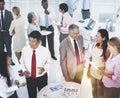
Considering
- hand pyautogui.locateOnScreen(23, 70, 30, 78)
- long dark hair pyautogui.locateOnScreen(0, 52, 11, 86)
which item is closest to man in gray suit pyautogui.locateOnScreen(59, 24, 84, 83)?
hand pyautogui.locateOnScreen(23, 70, 30, 78)

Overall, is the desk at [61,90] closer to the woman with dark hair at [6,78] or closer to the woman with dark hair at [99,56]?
the woman with dark hair at [99,56]

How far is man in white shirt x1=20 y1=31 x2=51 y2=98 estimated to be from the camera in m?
2.80

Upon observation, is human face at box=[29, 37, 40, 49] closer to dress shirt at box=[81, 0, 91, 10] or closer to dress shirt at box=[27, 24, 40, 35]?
dress shirt at box=[27, 24, 40, 35]

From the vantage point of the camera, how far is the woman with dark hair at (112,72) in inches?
103

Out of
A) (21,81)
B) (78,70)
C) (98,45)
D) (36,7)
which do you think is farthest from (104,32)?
(21,81)

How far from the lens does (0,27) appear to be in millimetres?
2945

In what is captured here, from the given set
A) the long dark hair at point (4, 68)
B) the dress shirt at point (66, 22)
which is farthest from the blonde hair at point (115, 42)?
the long dark hair at point (4, 68)

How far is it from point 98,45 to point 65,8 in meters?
0.49

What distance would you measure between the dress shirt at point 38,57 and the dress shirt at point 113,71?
0.55 m

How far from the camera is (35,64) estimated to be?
284cm

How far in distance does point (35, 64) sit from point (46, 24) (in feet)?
1.36

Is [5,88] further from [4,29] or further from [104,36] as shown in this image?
[104,36]

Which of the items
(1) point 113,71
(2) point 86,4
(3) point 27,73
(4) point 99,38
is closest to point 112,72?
(1) point 113,71

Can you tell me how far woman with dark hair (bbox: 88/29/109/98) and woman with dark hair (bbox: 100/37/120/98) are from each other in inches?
1.8
